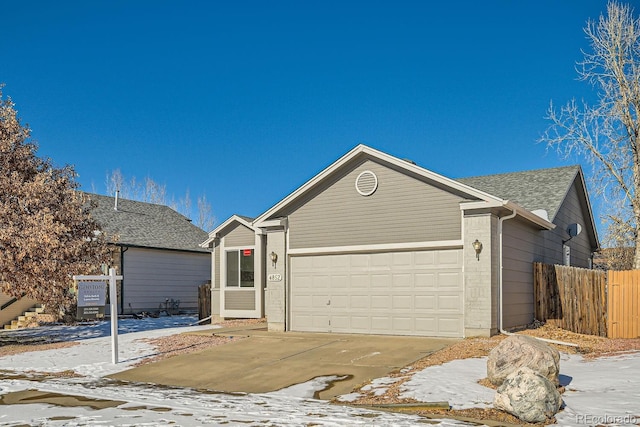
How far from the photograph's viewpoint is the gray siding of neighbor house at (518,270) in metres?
16.0

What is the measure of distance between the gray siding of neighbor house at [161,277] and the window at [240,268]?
6848 millimetres

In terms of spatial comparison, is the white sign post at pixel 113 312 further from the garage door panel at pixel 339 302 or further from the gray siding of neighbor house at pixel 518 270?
the gray siding of neighbor house at pixel 518 270

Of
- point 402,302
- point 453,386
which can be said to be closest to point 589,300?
point 402,302

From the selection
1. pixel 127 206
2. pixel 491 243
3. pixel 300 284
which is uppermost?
pixel 127 206

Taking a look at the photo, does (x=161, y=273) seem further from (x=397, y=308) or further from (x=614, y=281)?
(x=614, y=281)

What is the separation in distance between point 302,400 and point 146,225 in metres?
23.2

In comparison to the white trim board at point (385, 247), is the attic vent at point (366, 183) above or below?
above

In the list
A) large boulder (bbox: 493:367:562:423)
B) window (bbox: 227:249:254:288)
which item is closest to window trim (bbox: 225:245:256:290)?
window (bbox: 227:249:254:288)

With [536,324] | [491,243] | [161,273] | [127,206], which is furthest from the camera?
[127,206]

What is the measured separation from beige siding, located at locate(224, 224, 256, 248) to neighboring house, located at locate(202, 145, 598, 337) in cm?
431

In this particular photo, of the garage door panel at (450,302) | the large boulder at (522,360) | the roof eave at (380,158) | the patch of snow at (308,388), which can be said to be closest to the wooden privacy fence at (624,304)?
the garage door panel at (450,302)

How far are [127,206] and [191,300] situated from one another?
6.44 m

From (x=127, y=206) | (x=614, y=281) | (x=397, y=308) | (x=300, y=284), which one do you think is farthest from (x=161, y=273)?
(x=614, y=281)

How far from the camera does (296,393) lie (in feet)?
34.6
